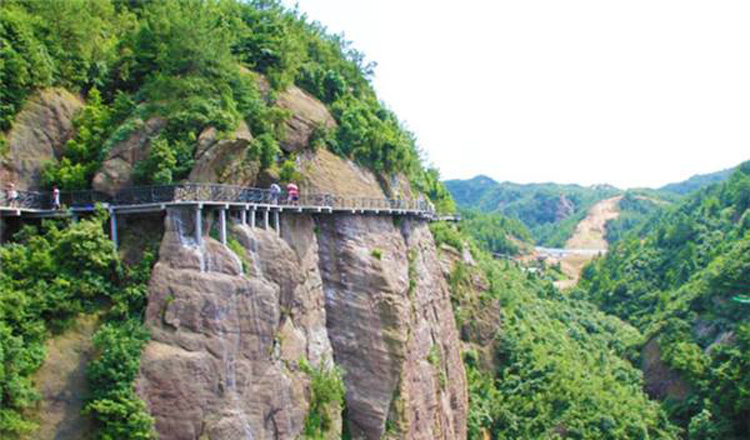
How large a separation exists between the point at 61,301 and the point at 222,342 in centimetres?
622

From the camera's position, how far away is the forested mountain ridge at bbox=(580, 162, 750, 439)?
184ft

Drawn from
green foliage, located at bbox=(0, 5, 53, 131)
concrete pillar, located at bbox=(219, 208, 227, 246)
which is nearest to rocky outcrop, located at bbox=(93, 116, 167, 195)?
concrete pillar, located at bbox=(219, 208, 227, 246)

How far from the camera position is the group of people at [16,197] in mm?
23125

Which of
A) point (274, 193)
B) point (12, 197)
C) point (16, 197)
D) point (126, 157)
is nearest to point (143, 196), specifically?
point (126, 157)

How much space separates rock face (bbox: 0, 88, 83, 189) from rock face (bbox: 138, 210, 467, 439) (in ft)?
23.9

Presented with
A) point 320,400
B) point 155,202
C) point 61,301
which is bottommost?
point 320,400

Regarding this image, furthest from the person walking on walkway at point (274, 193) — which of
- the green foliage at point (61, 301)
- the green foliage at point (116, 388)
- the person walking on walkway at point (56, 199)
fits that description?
the green foliage at point (116, 388)

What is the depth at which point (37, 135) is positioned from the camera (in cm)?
2578

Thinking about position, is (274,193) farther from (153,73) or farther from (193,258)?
(153,73)

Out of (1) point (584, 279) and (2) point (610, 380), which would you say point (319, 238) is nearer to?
(2) point (610, 380)

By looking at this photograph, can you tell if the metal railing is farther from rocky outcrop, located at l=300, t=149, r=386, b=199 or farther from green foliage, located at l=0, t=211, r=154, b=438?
rocky outcrop, located at l=300, t=149, r=386, b=199

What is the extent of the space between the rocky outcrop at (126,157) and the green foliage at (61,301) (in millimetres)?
1675

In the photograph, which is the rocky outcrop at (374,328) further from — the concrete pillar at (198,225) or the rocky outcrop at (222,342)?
the concrete pillar at (198,225)

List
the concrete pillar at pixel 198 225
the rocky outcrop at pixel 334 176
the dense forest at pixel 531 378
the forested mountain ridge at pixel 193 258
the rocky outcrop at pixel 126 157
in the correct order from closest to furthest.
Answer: the forested mountain ridge at pixel 193 258 → the concrete pillar at pixel 198 225 → the rocky outcrop at pixel 126 157 → the rocky outcrop at pixel 334 176 → the dense forest at pixel 531 378
